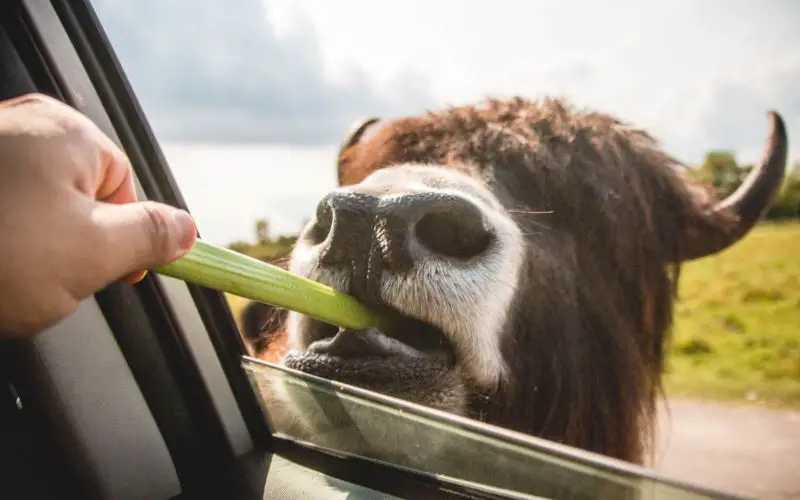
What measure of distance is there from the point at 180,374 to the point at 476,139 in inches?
62.0

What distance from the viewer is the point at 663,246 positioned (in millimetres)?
2910

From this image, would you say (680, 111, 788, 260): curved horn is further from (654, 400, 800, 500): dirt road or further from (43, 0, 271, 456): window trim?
(43, 0, 271, 456): window trim

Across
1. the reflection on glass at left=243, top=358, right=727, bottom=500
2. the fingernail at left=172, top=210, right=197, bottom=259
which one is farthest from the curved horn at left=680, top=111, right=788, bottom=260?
the fingernail at left=172, top=210, right=197, bottom=259

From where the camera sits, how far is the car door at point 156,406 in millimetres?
1738

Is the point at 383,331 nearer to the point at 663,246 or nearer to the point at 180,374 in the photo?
the point at 180,374

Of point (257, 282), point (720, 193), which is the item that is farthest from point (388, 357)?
point (720, 193)

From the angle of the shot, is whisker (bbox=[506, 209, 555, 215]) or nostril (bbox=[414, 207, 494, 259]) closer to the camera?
nostril (bbox=[414, 207, 494, 259])

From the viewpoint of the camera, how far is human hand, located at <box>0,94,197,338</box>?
106 centimetres

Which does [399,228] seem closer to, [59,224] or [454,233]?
[454,233]

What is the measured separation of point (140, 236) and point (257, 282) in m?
0.38

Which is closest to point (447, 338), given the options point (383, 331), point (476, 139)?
point (383, 331)

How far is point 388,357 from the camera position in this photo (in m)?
1.94

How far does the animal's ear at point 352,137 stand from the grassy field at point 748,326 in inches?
32.5

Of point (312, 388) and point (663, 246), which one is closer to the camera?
point (312, 388)
